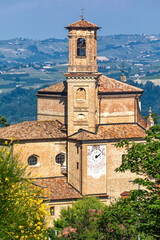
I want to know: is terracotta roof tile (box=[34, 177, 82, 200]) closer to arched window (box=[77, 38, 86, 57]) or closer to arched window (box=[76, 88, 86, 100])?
arched window (box=[76, 88, 86, 100])

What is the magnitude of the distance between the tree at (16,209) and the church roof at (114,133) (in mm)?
22641

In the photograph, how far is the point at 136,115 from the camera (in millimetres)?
62406

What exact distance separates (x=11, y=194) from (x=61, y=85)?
2998 centimetres

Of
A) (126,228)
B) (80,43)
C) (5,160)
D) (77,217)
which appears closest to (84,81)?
(80,43)

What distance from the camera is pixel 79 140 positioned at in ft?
186

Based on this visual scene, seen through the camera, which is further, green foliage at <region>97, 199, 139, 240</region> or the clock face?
the clock face

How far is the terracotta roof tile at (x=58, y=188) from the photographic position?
5700 cm

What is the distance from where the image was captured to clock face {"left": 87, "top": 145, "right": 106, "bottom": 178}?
5697 cm

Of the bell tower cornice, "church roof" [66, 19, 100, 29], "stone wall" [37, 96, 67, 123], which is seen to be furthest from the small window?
"church roof" [66, 19, 100, 29]

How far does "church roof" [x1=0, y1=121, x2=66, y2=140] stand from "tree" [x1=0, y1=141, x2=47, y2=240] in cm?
2305

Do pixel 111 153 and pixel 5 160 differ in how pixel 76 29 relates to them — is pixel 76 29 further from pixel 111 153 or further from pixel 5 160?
pixel 5 160

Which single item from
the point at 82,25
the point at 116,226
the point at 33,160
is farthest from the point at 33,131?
the point at 116,226

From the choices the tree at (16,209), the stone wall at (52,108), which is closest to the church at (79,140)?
the stone wall at (52,108)

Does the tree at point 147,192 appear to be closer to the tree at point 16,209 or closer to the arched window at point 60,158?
the tree at point 16,209
